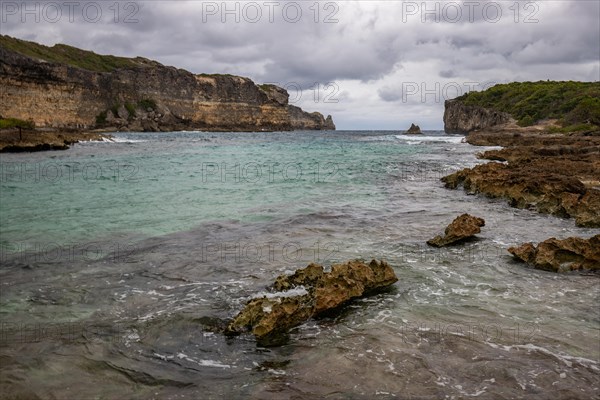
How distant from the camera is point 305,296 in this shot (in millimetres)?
7625

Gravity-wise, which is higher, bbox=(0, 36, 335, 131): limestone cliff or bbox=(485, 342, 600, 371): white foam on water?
bbox=(0, 36, 335, 131): limestone cliff

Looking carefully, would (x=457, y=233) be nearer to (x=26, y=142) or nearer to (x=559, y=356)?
(x=559, y=356)

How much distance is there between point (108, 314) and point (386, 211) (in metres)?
11.0

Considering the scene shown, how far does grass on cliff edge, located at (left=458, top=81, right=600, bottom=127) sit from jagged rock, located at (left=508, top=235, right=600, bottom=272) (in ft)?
186

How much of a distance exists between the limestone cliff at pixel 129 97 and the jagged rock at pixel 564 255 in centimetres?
9429

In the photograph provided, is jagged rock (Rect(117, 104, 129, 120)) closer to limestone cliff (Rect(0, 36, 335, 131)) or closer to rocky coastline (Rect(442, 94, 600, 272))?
limestone cliff (Rect(0, 36, 335, 131))

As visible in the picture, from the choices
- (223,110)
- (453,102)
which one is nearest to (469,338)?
(453,102)

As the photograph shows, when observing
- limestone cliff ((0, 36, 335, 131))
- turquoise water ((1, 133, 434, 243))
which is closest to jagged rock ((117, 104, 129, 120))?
limestone cliff ((0, 36, 335, 131))

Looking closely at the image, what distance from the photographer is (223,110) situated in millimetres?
159125

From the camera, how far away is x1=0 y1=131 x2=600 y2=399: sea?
5.34 metres

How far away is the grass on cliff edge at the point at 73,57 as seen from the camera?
367 ft

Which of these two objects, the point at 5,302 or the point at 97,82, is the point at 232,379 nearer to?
the point at 5,302

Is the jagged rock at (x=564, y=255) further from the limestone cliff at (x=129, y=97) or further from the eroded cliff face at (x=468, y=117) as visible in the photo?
the limestone cliff at (x=129, y=97)

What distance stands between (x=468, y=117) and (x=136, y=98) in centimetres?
9599
